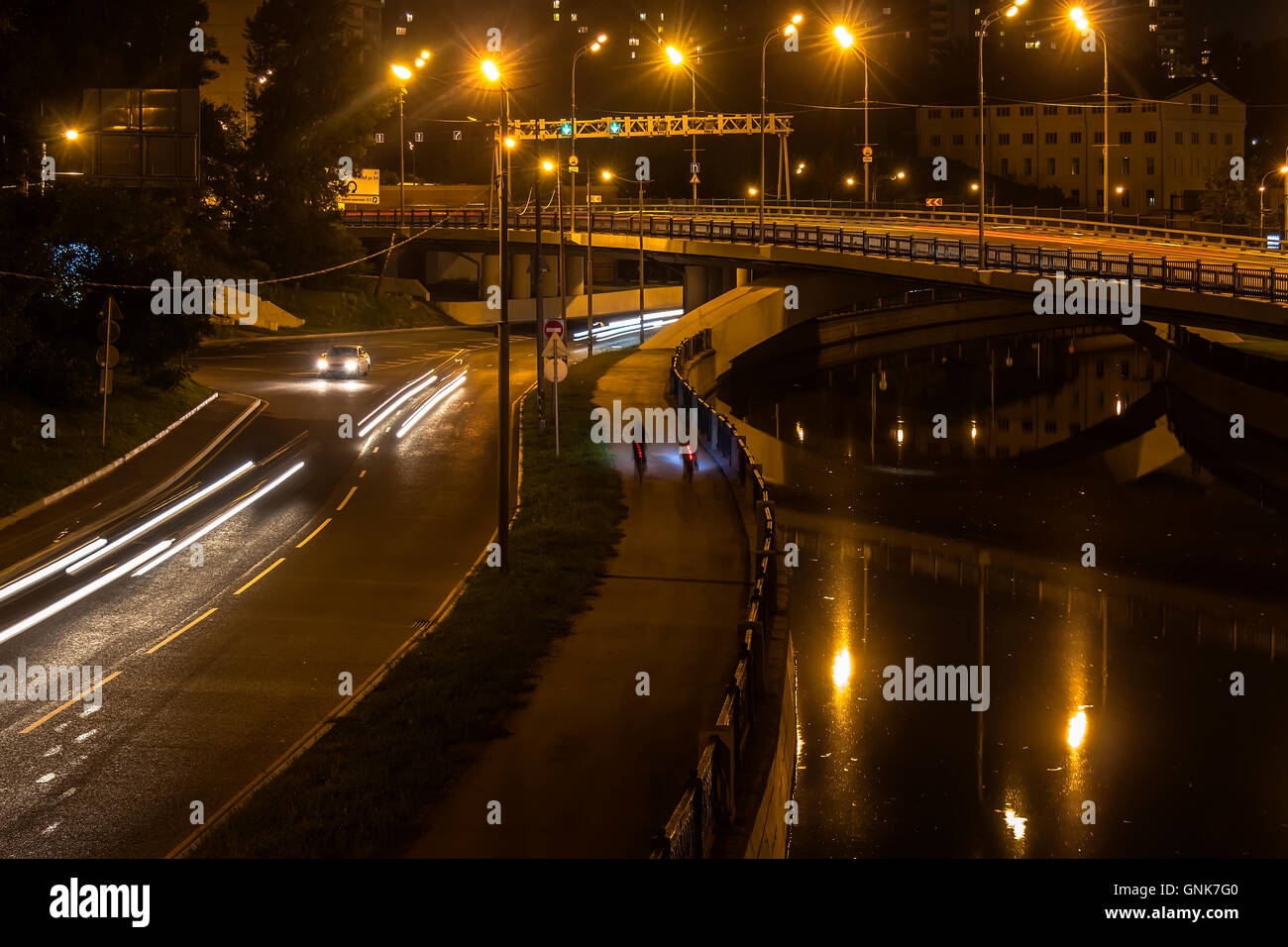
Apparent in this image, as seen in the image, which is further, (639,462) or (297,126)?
(297,126)

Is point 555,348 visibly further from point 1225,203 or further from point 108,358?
point 1225,203

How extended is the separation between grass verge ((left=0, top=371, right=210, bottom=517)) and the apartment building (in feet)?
263

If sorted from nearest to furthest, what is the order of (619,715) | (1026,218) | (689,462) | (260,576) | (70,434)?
(619,715), (260,576), (689,462), (70,434), (1026,218)

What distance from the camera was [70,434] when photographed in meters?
32.9

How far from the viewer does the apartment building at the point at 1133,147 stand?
105 m

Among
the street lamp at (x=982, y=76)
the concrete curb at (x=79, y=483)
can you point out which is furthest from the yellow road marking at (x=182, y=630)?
the street lamp at (x=982, y=76)

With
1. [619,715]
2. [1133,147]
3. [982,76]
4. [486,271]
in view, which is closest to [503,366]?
[619,715]

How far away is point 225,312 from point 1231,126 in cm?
8214

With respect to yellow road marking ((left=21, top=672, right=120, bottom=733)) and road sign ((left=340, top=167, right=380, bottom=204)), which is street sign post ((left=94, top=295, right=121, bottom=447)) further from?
road sign ((left=340, top=167, right=380, bottom=204))

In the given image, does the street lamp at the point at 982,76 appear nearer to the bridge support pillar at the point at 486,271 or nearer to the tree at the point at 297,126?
the tree at the point at 297,126

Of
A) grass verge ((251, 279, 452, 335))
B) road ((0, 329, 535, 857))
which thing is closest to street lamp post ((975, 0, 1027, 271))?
road ((0, 329, 535, 857))

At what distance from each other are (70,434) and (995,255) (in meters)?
32.0

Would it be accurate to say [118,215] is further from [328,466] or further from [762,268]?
[762,268]
